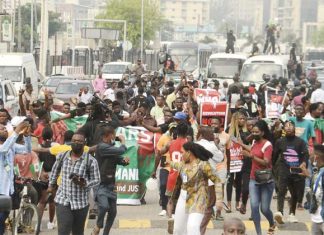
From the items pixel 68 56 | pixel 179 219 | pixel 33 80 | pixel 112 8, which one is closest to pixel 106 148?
pixel 179 219

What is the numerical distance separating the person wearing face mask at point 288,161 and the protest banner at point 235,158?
94cm

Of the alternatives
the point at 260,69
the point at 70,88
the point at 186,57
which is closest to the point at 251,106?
the point at 70,88

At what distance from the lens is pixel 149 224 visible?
16875mm

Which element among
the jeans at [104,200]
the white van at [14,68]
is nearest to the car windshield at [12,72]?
the white van at [14,68]

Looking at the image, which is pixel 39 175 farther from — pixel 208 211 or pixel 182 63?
pixel 182 63

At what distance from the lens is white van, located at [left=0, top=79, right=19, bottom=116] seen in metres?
27.4

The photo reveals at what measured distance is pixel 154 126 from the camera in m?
18.8

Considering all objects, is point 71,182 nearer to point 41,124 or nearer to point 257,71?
point 41,124

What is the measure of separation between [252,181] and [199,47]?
2194 inches

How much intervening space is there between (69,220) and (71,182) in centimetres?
41

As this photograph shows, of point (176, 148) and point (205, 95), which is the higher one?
point (176, 148)

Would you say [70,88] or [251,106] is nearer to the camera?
[251,106]

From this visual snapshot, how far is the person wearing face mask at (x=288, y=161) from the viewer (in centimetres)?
1634

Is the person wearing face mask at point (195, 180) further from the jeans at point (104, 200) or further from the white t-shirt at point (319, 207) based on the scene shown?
the jeans at point (104, 200)
